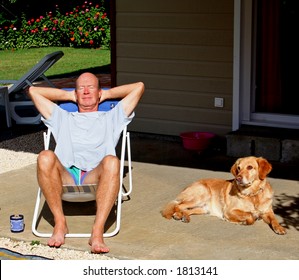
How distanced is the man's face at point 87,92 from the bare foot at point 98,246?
1.20 meters

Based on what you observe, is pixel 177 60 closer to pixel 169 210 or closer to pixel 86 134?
pixel 86 134

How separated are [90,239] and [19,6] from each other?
1502 cm

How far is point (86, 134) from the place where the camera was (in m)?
5.73

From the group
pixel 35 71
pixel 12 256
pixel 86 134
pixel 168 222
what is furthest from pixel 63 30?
pixel 12 256

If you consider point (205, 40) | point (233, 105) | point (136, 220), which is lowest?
point (136, 220)

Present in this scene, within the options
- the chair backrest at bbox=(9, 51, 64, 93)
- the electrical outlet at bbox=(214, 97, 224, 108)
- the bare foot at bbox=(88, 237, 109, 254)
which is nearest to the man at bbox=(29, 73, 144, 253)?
the bare foot at bbox=(88, 237, 109, 254)

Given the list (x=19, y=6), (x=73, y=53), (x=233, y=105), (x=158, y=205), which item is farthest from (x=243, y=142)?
(x=19, y=6)

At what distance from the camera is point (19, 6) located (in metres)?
19.3

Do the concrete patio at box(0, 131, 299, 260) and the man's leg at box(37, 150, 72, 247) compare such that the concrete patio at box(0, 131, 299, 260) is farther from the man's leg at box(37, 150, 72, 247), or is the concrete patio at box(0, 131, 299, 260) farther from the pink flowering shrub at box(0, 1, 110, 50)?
the pink flowering shrub at box(0, 1, 110, 50)

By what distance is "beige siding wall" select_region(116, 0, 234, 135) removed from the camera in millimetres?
7871

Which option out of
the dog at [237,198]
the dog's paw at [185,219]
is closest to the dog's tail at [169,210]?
the dog at [237,198]

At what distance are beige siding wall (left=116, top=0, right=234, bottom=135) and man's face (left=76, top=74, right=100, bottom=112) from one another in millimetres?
2344

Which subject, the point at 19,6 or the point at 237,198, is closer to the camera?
the point at 237,198
